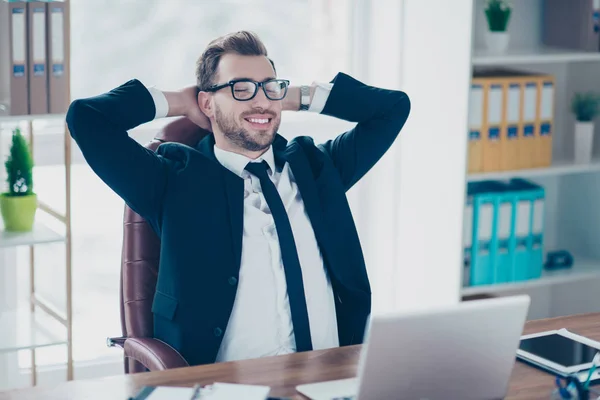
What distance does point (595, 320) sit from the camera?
2.35m

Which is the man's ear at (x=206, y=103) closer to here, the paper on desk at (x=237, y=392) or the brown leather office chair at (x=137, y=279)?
the brown leather office chair at (x=137, y=279)

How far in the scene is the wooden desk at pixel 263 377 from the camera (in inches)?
71.6

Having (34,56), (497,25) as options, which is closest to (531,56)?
(497,25)

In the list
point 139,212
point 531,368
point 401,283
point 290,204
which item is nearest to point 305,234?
point 290,204

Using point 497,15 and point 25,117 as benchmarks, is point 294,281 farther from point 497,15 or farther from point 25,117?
point 497,15

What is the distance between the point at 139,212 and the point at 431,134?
1.47 m

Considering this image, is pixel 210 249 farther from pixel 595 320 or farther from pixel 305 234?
pixel 595 320

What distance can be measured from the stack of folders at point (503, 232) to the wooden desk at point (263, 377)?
151cm

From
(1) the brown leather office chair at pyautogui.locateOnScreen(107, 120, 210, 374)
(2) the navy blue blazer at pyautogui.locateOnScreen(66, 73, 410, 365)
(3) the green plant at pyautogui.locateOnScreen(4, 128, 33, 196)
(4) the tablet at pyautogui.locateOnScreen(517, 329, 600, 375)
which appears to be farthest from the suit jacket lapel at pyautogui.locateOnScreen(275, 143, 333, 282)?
(3) the green plant at pyautogui.locateOnScreen(4, 128, 33, 196)

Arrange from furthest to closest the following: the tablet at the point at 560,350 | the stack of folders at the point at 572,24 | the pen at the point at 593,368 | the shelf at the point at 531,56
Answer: the stack of folders at the point at 572,24 < the shelf at the point at 531,56 < the tablet at the point at 560,350 < the pen at the point at 593,368

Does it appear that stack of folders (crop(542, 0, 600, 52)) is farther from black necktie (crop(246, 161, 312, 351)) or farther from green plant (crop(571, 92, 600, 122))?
black necktie (crop(246, 161, 312, 351))

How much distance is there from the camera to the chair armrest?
7.14 feet

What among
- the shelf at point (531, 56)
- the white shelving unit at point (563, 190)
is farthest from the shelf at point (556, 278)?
the shelf at point (531, 56)

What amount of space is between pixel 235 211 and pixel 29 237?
900 mm
